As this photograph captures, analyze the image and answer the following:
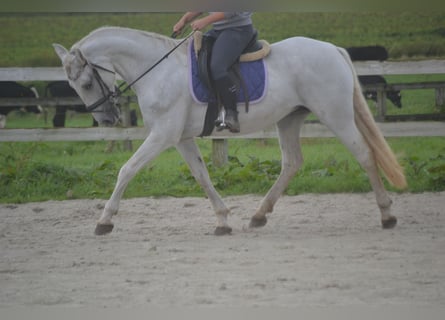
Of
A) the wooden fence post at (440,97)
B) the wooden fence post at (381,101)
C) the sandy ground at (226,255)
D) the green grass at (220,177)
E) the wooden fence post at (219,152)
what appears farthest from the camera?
the wooden fence post at (381,101)

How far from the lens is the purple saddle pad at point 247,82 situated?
18.1 feet

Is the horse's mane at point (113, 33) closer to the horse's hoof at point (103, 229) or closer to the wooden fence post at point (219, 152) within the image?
the horse's hoof at point (103, 229)

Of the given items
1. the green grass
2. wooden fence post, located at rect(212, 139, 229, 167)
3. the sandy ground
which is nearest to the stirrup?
the sandy ground

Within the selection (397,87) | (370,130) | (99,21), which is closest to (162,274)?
(370,130)

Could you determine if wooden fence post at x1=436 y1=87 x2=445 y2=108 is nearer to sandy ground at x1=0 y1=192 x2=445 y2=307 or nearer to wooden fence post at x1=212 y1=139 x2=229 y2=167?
sandy ground at x1=0 y1=192 x2=445 y2=307

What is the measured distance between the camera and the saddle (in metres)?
5.44

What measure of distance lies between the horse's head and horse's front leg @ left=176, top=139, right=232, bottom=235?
61 centimetres

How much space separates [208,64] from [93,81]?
2.96ft

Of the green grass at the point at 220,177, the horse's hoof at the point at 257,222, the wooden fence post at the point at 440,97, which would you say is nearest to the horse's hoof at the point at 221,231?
the horse's hoof at the point at 257,222

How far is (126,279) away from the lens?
13.8 feet

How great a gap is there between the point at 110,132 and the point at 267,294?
4.98 m

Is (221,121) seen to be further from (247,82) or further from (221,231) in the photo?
(221,231)

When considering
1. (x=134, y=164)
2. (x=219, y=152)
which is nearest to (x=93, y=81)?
(x=134, y=164)

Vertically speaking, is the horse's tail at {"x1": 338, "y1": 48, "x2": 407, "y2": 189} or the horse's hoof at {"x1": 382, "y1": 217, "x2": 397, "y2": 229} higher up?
Result: the horse's tail at {"x1": 338, "y1": 48, "x2": 407, "y2": 189}
